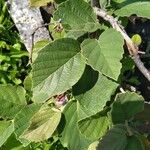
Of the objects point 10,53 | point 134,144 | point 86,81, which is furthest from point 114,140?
point 10,53

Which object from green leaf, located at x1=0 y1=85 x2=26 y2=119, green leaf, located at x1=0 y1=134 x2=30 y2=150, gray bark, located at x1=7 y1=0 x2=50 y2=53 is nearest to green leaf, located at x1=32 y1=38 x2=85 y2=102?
green leaf, located at x1=0 y1=85 x2=26 y2=119

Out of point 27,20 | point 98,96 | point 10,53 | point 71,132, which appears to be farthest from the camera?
point 10,53

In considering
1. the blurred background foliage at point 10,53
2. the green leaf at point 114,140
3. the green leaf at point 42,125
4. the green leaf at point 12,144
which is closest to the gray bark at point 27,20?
the blurred background foliage at point 10,53

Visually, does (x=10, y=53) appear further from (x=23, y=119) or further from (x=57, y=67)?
(x=57, y=67)

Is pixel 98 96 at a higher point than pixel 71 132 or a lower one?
higher

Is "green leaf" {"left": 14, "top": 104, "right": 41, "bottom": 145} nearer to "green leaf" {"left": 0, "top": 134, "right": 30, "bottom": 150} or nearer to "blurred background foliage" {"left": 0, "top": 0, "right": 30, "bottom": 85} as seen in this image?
"green leaf" {"left": 0, "top": 134, "right": 30, "bottom": 150}

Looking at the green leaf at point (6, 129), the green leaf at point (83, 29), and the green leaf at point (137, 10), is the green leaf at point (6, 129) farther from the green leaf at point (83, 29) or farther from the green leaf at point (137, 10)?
the green leaf at point (137, 10)
